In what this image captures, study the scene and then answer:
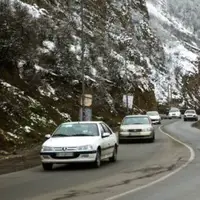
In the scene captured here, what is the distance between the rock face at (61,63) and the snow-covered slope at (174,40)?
37675mm

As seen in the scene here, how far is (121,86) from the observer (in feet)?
236

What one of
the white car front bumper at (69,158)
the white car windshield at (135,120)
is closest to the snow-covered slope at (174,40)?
the white car windshield at (135,120)

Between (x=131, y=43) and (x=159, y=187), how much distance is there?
245ft

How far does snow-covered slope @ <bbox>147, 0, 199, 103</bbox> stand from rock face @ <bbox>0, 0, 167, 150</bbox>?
3768 cm

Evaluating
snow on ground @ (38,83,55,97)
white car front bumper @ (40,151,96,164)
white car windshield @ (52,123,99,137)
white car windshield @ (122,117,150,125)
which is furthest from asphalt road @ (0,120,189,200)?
snow on ground @ (38,83,55,97)

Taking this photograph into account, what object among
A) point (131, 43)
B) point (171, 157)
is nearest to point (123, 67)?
point (131, 43)

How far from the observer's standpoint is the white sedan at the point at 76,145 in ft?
56.0

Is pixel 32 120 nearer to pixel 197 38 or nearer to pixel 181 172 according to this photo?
pixel 181 172

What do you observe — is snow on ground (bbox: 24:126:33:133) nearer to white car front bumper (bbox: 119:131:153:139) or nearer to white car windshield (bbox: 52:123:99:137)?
white car front bumper (bbox: 119:131:153:139)

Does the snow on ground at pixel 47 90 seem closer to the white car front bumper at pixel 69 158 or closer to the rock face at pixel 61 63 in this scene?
the rock face at pixel 61 63

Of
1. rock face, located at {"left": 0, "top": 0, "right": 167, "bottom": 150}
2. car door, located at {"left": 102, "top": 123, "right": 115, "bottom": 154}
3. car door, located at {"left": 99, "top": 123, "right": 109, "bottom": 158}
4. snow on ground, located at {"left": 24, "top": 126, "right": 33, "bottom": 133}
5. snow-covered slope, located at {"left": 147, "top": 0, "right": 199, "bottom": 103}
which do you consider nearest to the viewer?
car door, located at {"left": 99, "top": 123, "right": 109, "bottom": 158}

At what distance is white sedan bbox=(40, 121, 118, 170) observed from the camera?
56.0 feet

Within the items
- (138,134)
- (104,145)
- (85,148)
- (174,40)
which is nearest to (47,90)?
(138,134)

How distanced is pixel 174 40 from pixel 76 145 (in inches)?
5508
